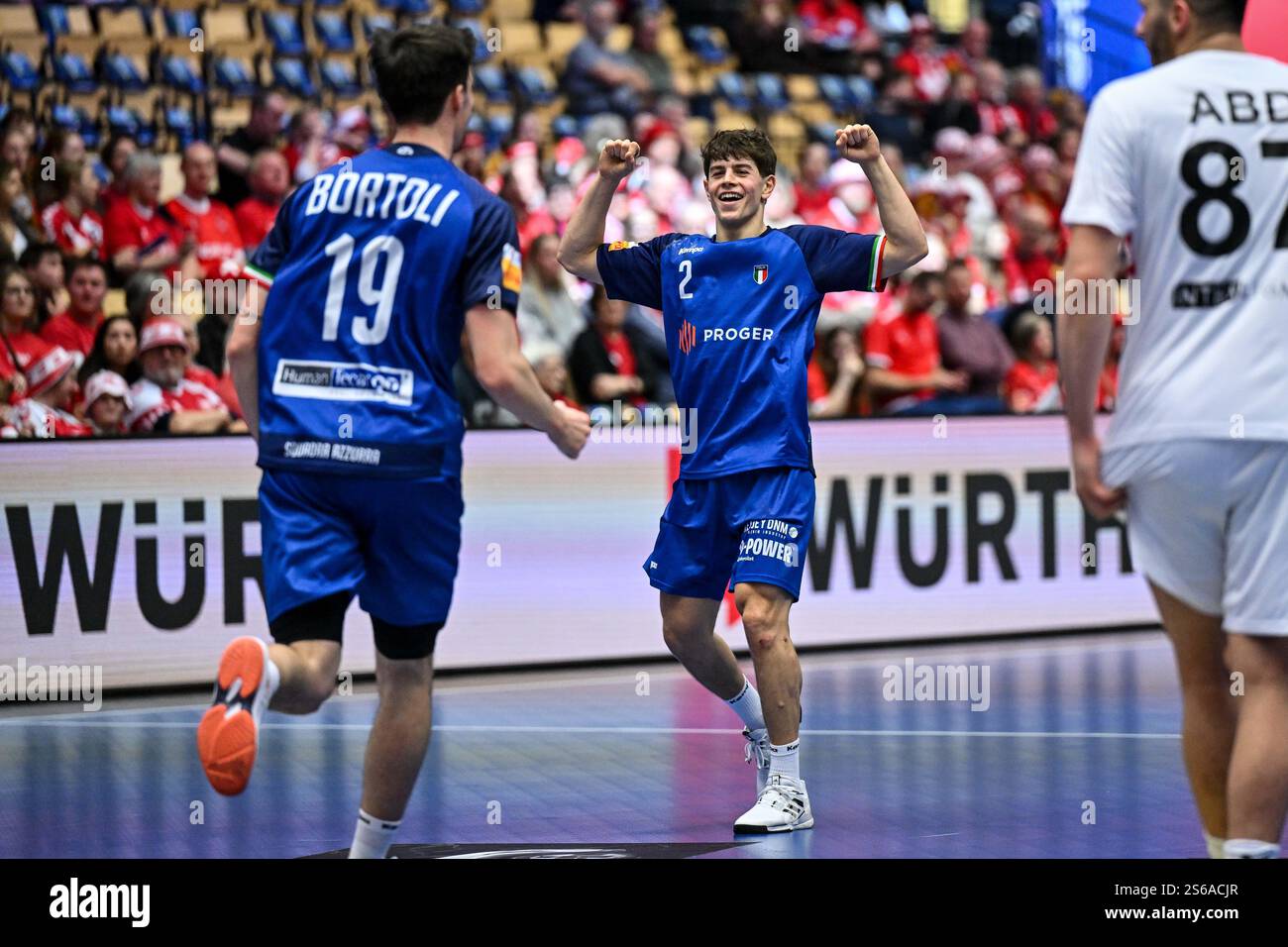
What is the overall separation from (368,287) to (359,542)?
65 centimetres

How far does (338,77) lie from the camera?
591 inches

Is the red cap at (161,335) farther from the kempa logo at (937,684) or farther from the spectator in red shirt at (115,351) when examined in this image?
the kempa logo at (937,684)

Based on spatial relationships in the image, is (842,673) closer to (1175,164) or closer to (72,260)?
(72,260)

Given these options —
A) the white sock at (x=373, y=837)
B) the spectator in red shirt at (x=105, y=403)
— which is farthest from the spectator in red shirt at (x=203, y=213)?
the white sock at (x=373, y=837)

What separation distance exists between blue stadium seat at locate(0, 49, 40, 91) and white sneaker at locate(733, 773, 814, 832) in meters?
9.07

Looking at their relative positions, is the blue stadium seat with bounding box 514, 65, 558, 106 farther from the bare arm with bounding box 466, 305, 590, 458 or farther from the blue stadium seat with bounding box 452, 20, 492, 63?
the bare arm with bounding box 466, 305, 590, 458

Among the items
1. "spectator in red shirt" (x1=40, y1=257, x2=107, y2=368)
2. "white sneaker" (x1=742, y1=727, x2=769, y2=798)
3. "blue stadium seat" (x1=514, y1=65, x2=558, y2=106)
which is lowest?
"white sneaker" (x1=742, y1=727, x2=769, y2=798)

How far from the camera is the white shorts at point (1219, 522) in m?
4.16

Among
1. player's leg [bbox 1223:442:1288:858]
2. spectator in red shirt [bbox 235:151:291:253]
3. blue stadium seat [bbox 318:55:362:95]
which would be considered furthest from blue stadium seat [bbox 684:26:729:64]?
player's leg [bbox 1223:442:1288:858]

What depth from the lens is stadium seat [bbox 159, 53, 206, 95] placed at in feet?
45.8

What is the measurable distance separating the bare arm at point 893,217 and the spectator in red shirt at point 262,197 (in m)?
6.29
